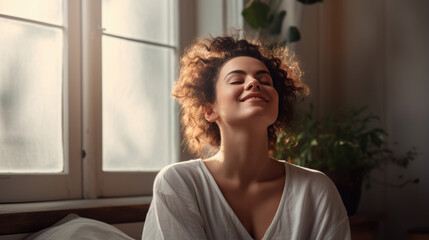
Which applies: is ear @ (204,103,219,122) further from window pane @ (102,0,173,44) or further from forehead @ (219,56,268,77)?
window pane @ (102,0,173,44)

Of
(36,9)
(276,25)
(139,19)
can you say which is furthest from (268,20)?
(36,9)

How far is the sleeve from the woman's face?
21 cm

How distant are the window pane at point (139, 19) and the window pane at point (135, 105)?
0.14 feet

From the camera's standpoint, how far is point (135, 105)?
204 centimetres

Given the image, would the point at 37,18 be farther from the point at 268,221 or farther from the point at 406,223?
the point at 406,223

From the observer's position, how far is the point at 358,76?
8.63 feet

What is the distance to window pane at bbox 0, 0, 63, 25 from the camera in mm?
1667

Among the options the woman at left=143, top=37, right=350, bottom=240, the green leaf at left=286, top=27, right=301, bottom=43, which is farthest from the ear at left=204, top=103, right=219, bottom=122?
the green leaf at left=286, top=27, right=301, bottom=43

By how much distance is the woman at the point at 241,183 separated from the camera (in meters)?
1.25

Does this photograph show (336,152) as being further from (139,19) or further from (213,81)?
(139,19)

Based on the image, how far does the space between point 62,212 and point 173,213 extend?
0.45m

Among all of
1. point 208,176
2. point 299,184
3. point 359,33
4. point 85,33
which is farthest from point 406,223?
point 85,33

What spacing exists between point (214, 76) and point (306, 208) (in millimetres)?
429

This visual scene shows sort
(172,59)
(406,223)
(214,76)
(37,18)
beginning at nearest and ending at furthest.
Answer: (214,76), (37,18), (172,59), (406,223)
